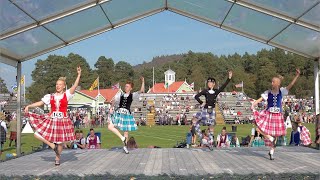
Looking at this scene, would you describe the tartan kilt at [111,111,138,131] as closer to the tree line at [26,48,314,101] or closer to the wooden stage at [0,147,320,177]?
the wooden stage at [0,147,320,177]

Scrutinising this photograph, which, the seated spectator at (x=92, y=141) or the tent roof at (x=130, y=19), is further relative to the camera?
A: the seated spectator at (x=92, y=141)

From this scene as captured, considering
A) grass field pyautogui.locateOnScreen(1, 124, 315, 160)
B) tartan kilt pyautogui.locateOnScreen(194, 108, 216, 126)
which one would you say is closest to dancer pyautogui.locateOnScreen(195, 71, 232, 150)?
tartan kilt pyautogui.locateOnScreen(194, 108, 216, 126)

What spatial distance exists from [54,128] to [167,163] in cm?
277

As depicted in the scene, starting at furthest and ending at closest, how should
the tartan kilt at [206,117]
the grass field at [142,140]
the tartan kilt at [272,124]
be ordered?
the grass field at [142,140]
the tartan kilt at [206,117]
the tartan kilt at [272,124]

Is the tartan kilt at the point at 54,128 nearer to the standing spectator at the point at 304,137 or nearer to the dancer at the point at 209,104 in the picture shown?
the dancer at the point at 209,104

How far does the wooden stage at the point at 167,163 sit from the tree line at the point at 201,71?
93.3m

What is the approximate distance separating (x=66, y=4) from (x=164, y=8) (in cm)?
364

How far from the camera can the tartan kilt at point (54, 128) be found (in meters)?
10.1

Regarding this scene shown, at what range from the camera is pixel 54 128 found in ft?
33.5

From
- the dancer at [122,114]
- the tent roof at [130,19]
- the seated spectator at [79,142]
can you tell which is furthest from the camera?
the seated spectator at [79,142]

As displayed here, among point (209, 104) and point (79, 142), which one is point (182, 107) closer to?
point (79, 142)

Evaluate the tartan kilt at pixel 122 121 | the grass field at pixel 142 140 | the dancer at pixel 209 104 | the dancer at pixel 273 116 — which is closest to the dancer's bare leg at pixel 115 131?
the tartan kilt at pixel 122 121

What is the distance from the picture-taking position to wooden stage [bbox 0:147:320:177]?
8703 mm

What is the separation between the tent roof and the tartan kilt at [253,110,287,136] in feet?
9.51
